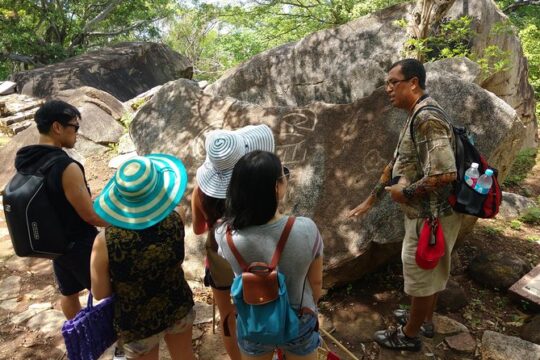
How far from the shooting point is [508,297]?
3.64m

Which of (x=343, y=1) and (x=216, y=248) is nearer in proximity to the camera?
(x=216, y=248)

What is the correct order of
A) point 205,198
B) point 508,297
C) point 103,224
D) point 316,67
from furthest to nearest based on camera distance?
1. point 316,67
2. point 508,297
3. point 103,224
4. point 205,198

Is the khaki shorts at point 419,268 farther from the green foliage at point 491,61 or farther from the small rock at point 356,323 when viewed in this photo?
the green foliage at point 491,61

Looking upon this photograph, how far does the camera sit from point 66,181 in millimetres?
2436

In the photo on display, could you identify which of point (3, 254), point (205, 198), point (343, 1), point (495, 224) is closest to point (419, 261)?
point (205, 198)

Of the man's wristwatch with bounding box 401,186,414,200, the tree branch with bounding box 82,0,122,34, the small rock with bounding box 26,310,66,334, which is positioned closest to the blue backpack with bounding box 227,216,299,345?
the man's wristwatch with bounding box 401,186,414,200

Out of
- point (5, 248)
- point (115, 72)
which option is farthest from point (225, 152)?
point (115, 72)

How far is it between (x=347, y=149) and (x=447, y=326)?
5.96ft

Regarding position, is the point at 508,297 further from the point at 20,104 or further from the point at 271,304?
the point at 20,104

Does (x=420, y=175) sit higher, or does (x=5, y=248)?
(x=420, y=175)

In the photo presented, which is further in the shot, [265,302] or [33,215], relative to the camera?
[33,215]

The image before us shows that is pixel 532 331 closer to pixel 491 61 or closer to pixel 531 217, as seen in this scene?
pixel 531 217

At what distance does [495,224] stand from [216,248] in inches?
179

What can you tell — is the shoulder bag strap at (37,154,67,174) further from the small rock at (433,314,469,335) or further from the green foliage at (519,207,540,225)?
the green foliage at (519,207,540,225)
